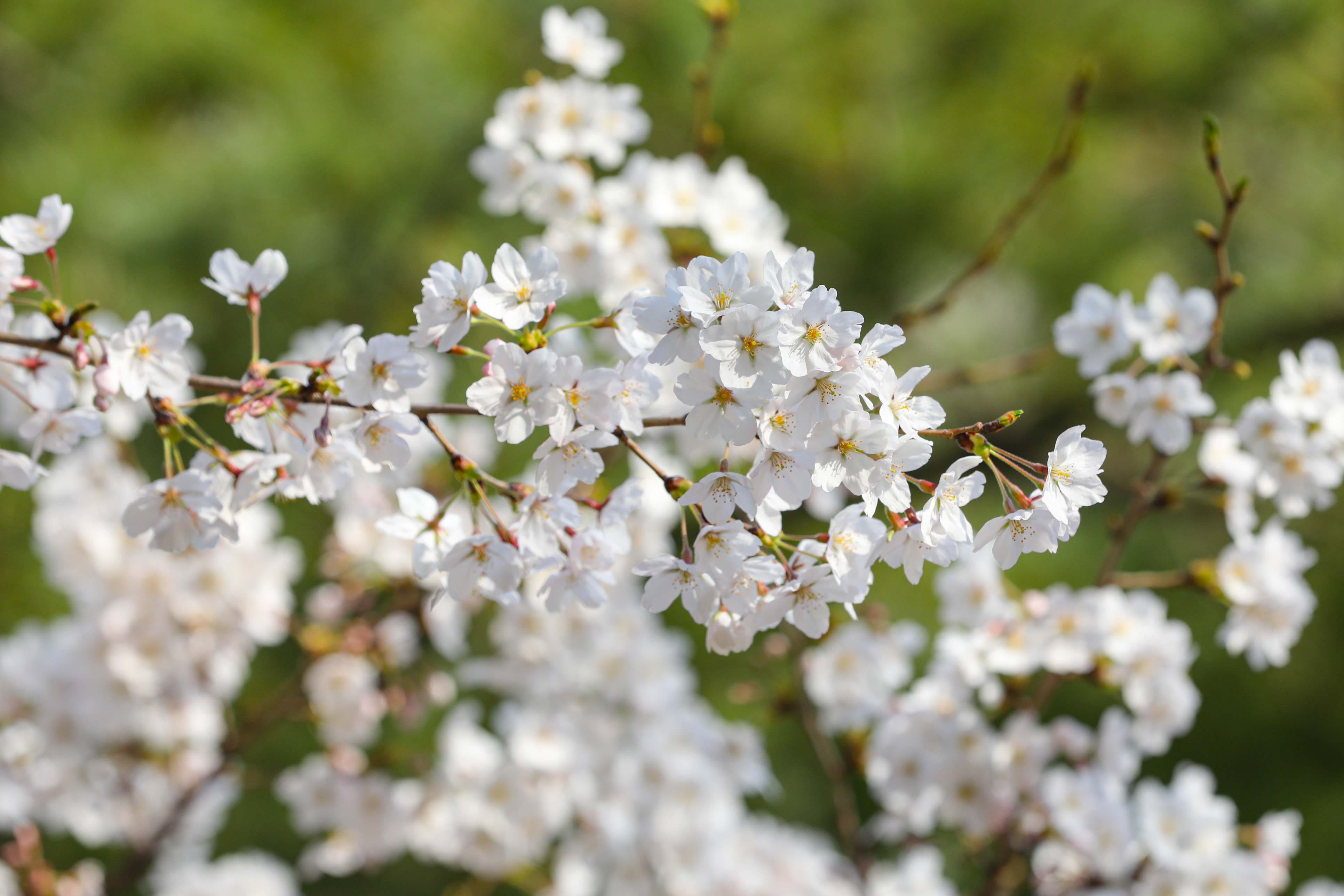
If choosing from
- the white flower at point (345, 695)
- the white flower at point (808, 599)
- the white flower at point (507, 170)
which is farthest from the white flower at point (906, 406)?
Answer: the white flower at point (345, 695)

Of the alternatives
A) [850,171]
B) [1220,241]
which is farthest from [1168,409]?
[850,171]

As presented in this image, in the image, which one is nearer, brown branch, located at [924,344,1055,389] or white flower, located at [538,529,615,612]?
white flower, located at [538,529,615,612]

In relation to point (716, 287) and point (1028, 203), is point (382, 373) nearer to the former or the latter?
point (716, 287)

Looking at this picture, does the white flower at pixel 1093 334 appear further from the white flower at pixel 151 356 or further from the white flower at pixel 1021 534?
the white flower at pixel 151 356

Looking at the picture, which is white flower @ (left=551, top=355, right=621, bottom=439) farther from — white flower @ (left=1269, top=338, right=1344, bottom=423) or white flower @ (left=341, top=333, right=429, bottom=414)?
white flower @ (left=1269, top=338, right=1344, bottom=423)

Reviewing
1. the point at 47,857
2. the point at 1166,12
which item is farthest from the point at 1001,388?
the point at 47,857

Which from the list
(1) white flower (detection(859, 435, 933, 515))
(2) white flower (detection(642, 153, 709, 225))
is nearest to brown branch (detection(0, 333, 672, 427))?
(1) white flower (detection(859, 435, 933, 515))

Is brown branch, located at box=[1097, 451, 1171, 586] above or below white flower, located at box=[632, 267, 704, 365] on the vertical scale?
above
